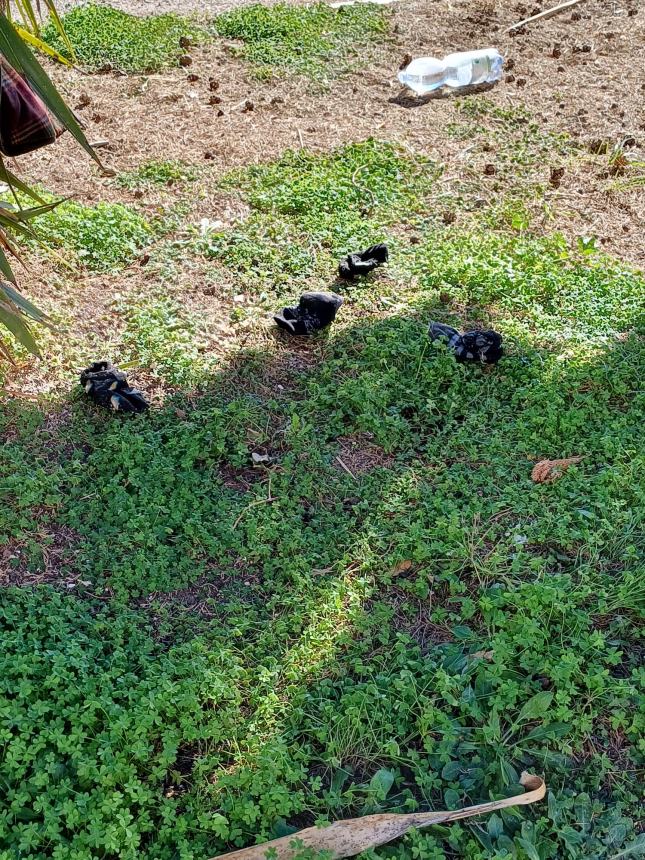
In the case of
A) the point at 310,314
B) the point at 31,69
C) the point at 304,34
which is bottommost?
the point at 310,314

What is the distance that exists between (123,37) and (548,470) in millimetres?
5751

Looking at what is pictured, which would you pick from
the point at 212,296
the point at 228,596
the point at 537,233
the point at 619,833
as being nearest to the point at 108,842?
the point at 228,596

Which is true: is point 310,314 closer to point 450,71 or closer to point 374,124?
point 374,124

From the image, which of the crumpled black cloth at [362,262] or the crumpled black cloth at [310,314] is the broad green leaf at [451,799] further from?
the crumpled black cloth at [362,262]

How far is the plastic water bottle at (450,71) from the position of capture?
6.79m

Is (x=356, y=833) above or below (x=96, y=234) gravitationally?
below

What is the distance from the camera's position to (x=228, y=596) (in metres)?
3.09

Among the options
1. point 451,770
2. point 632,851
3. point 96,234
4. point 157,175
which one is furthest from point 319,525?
point 157,175

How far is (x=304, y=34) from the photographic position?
7383 mm

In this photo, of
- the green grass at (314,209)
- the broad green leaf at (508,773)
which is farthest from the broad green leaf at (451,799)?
the green grass at (314,209)

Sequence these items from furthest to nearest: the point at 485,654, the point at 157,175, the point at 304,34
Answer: the point at 304,34, the point at 157,175, the point at 485,654

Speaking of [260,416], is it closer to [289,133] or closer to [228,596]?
[228,596]

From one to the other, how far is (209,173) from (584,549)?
376 centimetres

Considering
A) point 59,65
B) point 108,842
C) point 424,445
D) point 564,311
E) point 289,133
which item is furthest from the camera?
point 59,65
